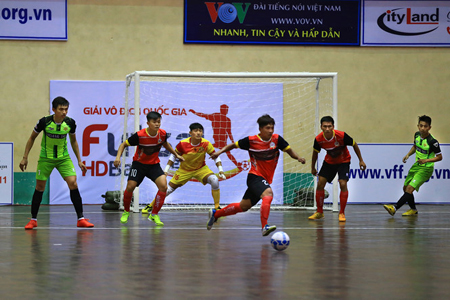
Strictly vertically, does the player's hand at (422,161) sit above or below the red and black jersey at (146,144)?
below

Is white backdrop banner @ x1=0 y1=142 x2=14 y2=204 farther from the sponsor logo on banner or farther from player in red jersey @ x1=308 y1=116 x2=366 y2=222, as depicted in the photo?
the sponsor logo on banner

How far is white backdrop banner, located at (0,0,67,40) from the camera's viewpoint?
1659 cm

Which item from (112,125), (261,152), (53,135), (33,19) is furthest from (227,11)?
(261,152)

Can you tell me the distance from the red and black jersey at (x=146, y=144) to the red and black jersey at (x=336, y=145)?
300cm

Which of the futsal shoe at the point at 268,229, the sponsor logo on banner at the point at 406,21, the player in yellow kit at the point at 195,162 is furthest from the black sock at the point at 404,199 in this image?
the sponsor logo on banner at the point at 406,21

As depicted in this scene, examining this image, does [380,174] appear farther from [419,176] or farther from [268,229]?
[268,229]

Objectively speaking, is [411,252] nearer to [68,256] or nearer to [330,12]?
[68,256]

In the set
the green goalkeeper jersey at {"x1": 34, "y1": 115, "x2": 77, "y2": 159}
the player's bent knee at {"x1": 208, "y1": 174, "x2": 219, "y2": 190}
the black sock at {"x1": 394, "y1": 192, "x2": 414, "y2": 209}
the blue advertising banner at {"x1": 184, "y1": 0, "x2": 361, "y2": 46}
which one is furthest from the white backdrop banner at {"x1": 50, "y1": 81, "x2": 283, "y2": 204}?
the green goalkeeper jersey at {"x1": 34, "y1": 115, "x2": 77, "y2": 159}

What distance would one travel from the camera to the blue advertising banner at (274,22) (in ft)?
56.1

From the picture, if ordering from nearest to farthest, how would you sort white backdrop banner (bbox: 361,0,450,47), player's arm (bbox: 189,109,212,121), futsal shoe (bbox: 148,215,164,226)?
futsal shoe (bbox: 148,215,164,226), player's arm (bbox: 189,109,212,121), white backdrop banner (bbox: 361,0,450,47)

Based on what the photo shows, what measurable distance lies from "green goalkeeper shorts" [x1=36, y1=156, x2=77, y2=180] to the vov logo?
788 centimetres

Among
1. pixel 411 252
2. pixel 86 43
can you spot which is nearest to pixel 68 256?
pixel 411 252

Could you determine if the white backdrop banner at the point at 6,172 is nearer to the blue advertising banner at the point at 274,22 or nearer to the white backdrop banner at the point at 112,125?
the white backdrop banner at the point at 112,125

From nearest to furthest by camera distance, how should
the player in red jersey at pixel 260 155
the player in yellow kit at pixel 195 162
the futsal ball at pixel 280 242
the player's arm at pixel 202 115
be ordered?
the futsal ball at pixel 280 242
the player in red jersey at pixel 260 155
the player in yellow kit at pixel 195 162
the player's arm at pixel 202 115
